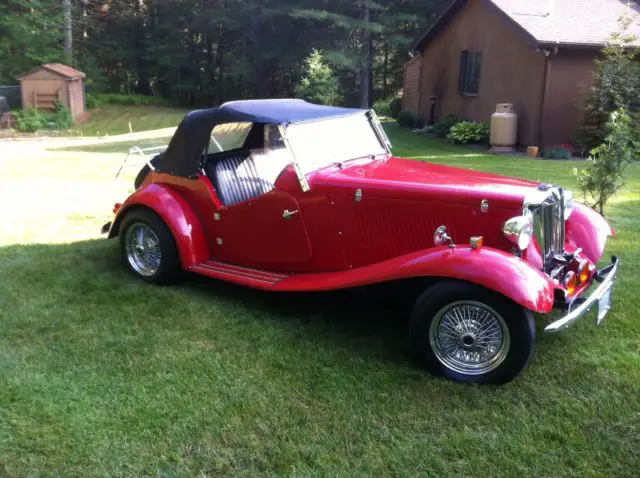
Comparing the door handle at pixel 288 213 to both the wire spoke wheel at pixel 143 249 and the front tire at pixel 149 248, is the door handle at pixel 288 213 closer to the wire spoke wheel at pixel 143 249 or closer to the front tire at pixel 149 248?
the front tire at pixel 149 248

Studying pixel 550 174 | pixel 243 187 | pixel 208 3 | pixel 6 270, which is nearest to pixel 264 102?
pixel 243 187

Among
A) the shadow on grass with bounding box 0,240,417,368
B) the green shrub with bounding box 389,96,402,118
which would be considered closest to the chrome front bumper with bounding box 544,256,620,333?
the shadow on grass with bounding box 0,240,417,368

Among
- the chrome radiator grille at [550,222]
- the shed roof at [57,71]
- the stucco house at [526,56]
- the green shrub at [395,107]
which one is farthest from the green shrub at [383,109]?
the chrome radiator grille at [550,222]

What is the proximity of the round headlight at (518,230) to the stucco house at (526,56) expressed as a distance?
11.3m

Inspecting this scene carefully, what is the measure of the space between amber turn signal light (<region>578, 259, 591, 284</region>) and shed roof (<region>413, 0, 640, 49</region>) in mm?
10789

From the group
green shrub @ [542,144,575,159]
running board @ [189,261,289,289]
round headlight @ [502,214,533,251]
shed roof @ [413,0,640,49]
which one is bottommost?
running board @ [189,261,289,289]

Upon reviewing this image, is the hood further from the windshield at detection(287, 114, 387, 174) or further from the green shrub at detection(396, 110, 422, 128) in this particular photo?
the green shrub at detection(396, 110, 422, 128)

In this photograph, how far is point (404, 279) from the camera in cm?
391

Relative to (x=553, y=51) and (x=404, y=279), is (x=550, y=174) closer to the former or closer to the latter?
(x=553, y=51)

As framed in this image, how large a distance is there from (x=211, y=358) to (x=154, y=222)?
64.4 inches

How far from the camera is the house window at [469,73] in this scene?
55.6ft

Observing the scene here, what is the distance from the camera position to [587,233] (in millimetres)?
4703

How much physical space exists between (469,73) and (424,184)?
47.9ft

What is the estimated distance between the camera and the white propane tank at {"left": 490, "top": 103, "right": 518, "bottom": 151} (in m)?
14.7
